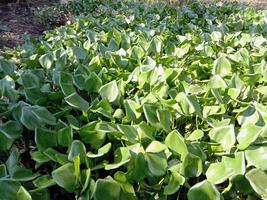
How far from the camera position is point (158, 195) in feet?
4.49

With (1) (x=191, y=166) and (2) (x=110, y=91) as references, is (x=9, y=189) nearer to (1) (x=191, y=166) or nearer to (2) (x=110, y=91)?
(1) (x=191, y=166)

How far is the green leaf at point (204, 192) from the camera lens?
120cm

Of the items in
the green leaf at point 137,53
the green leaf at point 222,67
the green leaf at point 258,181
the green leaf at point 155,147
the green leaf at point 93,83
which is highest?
the green leaf at point 258,181

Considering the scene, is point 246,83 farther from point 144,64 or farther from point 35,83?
point 35,83

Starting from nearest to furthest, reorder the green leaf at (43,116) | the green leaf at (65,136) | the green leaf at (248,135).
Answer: the green leaf at (248,135) < the green leaf at (65,136) < the green leaf at (43,116)

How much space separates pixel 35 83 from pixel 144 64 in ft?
2.19

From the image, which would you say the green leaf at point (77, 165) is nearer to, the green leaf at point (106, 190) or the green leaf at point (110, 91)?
the green leaf at point (106, 190)

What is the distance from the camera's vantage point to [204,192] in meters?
1.21

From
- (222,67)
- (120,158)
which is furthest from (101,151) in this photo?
(222,67)

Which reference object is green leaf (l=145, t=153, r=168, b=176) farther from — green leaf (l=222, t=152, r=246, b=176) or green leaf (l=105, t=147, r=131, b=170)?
green leaf (l=222, t=152, r=246, b=176)

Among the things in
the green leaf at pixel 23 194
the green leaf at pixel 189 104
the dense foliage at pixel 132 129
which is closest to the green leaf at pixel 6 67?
the dense foliage at pixel 132 129

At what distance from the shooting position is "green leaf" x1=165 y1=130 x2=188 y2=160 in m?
1.39

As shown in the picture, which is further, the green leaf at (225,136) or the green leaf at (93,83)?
the green leaf at (93,83)

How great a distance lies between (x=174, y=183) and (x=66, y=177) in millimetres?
374
